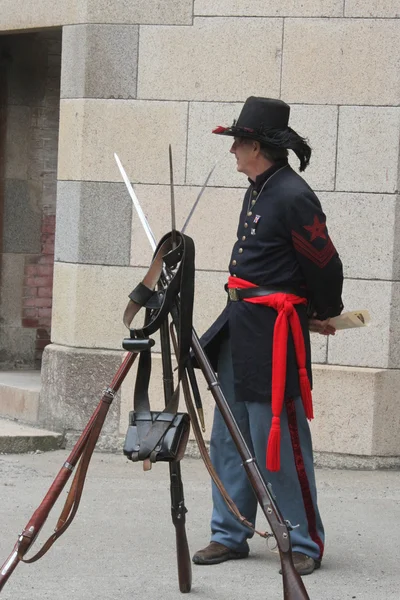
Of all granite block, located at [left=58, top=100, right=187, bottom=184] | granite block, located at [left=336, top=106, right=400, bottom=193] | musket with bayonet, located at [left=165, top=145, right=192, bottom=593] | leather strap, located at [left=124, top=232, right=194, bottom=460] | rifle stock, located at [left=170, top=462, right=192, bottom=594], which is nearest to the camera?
leather strap, located at [left=124, top=232, right=194, bottom=460]

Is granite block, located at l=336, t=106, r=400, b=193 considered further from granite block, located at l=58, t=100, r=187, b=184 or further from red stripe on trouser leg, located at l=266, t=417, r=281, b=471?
red stripe on trouser leg, located at l=266, t=417, r=281, b=471

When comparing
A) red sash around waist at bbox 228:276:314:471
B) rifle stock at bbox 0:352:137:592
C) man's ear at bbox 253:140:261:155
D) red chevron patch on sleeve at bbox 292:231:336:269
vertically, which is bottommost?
rifle stock at bbox 0:352:137:592

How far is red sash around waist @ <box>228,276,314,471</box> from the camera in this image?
4.98m

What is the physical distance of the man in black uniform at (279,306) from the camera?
5.02 m

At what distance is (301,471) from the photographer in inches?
201

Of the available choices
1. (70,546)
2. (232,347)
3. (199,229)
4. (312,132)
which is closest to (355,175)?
(312,132)

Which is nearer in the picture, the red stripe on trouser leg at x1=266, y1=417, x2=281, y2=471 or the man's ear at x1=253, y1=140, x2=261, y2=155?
the red stripe on trouser leg at x1=266, y1=417, x2=281, y2=471

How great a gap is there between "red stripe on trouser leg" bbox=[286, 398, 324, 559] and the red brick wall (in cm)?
421

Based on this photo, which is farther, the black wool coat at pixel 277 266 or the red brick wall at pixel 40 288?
the red brick wall at pixel 40 288

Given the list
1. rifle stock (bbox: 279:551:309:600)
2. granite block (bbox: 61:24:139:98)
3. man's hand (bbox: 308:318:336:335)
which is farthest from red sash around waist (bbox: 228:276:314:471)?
granite block (bbox: 61:24:139:98)

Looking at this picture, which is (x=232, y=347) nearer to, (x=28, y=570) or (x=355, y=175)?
(x=28, y=570)

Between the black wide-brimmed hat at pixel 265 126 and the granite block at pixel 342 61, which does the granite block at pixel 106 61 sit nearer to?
the granite block at pixel 342 61

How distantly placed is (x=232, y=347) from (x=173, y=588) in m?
1.02

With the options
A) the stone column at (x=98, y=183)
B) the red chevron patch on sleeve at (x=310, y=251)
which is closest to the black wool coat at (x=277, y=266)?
the red chevron patch on sleeve at (x=310, y=251)
